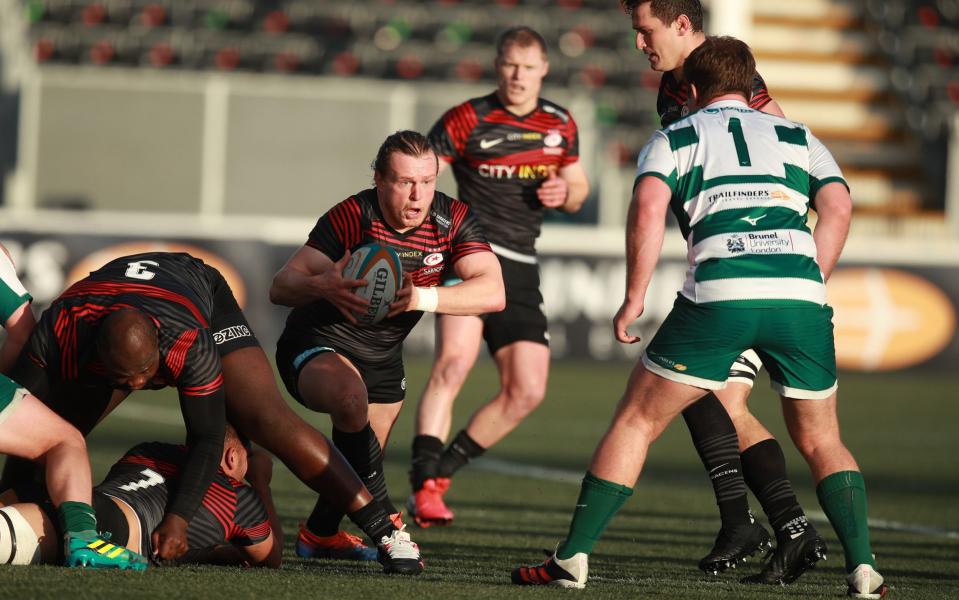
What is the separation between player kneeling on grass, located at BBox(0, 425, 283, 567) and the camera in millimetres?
4680

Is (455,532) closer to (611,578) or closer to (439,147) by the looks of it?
(611,578)

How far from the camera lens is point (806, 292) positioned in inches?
183

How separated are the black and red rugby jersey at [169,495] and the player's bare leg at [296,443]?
0.21m

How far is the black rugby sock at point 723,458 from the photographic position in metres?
5.32

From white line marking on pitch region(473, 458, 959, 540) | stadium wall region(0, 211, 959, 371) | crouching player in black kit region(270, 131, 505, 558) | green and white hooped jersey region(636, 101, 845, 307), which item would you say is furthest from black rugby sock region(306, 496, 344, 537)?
stadium wall region(0, 211, 959, 371)

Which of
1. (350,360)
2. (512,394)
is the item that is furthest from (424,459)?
(350,360)

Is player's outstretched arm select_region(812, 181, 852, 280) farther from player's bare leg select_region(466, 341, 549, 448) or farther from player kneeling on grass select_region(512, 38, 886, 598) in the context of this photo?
player's bare leg select_region(466, 341, 549, 448)

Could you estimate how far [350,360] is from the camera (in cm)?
575

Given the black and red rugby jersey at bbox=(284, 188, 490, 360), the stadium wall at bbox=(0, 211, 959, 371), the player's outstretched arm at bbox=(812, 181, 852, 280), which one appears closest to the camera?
the player's outstretched arm at bbox=(812, 181, 852, 280)

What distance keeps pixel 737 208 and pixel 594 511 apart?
3.58 ft

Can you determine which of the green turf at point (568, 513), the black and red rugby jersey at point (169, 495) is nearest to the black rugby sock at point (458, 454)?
the green turf at point (568, 513)

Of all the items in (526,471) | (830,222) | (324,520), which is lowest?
(526,471)

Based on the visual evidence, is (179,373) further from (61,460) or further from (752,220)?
(752,220)

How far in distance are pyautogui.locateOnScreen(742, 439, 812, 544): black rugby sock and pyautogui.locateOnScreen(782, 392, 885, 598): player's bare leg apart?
1.22 feet
